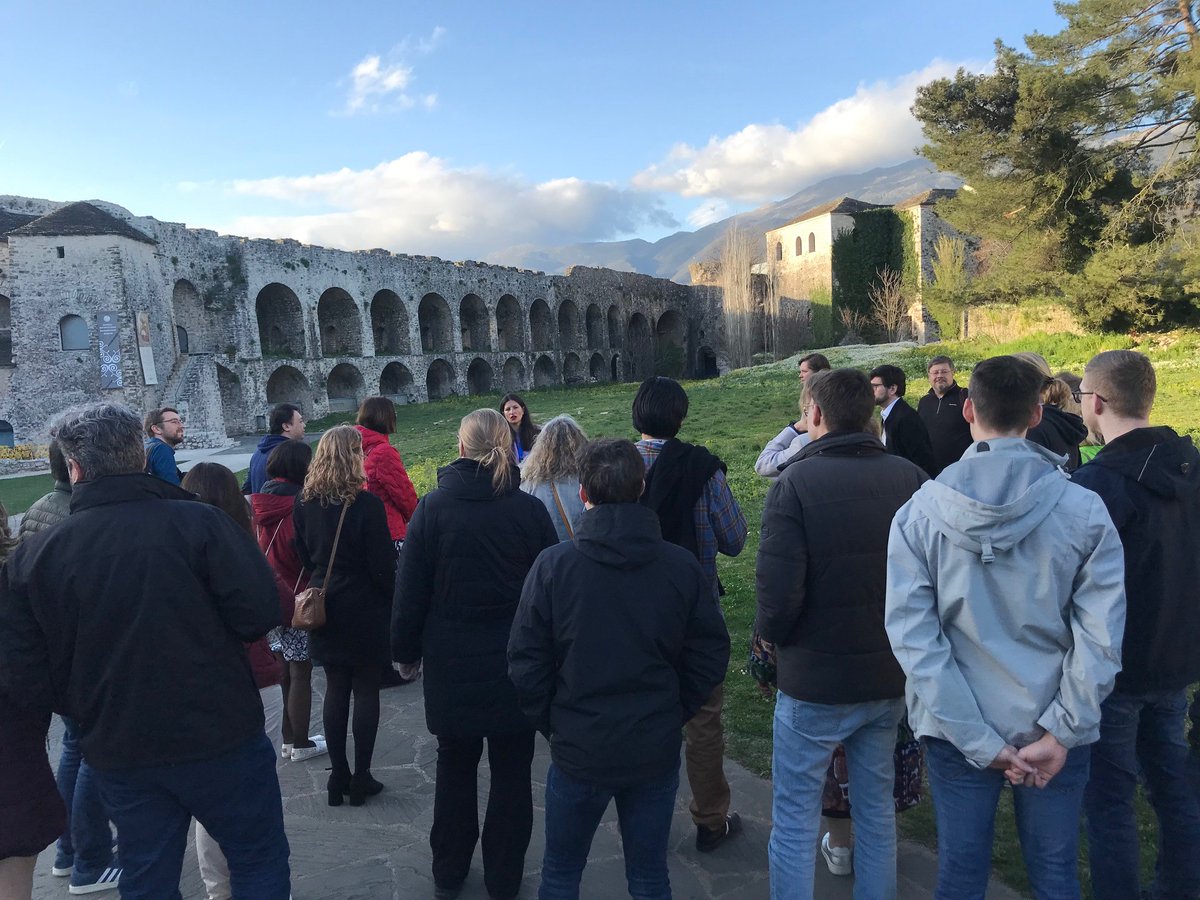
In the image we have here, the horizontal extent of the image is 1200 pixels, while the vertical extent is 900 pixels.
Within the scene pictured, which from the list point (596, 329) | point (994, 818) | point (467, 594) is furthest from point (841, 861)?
point (596, 329)

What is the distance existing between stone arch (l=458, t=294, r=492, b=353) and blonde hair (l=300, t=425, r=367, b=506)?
38616 mm

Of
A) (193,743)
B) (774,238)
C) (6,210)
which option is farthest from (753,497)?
(774,238)

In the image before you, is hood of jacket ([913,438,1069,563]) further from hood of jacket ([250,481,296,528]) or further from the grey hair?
hood of jacket ([250,481,296,528])

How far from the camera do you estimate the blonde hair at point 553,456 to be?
3799mm

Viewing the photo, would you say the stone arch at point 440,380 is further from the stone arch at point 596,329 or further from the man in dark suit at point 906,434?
the man in dark suit at point 906,434

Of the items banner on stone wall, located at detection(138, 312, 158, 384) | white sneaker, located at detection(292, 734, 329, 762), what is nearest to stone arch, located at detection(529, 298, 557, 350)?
banner on stone wall, located at detection(138, 312, 158, 384)

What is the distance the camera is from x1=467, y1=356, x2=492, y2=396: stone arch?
42.5 m

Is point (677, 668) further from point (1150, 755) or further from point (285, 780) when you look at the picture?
point (285, 780)

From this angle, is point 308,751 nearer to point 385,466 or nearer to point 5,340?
point 385,466

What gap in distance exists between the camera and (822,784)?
2646mm

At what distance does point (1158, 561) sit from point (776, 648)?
4.46 feet

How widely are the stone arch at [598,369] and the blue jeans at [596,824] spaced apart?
157 ft

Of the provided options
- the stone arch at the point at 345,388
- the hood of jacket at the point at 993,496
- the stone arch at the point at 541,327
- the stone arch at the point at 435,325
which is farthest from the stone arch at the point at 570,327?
the hood of jacket at the point at 993,496

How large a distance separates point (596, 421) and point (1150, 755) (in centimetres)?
1704
